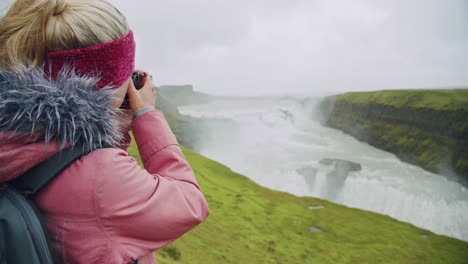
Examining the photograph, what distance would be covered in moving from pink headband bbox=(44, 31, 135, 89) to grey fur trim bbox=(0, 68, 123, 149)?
5cm

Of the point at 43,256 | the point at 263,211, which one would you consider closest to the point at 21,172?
the point at 43,256

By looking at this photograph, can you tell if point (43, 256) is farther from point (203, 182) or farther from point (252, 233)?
point (203, 182)

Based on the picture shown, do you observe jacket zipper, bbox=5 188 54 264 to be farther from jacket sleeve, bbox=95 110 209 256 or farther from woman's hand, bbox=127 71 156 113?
woman's hand, bbox=127 71 156 113

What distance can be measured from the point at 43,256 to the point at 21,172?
33 centimetres

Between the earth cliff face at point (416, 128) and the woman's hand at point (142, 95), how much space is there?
156 ft

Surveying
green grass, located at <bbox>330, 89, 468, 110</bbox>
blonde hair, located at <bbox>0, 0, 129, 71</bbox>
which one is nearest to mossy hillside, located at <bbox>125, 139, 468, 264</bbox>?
blonde hair, located at <bbox>0, 0, 129, 71</bbox>

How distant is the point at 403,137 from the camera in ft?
167

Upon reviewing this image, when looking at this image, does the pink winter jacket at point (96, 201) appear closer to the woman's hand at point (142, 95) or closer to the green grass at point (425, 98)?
the woman's hand at point (142, 95)

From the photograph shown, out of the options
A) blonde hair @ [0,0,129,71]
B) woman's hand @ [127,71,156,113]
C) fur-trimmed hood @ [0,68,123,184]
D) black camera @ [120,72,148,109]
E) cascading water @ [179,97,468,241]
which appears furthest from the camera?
cascading water @ [179,97,468,241]

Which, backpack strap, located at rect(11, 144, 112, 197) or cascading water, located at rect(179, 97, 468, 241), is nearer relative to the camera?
backpack strap, located at rect(11, 144, 112, 197)

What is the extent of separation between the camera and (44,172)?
3.79 feet

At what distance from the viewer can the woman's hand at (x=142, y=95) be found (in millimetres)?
1570

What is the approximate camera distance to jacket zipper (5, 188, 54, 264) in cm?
110

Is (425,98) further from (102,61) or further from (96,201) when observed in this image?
(96,201)
